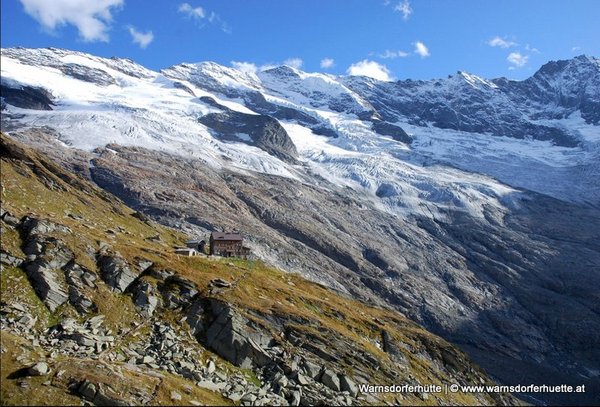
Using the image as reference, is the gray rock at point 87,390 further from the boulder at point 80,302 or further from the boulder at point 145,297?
the boulder at point 145,297

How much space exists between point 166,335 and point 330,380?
16108 mm

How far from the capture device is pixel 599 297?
17700cm

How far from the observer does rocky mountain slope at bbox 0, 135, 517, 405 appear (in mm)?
40500

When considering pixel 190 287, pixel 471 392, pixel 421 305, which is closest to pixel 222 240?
pixel 190 287

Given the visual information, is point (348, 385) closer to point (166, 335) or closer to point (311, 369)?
point (311, 369)

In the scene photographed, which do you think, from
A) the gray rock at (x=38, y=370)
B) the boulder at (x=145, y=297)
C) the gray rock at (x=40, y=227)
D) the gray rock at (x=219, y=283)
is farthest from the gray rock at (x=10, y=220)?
the gray rock at (x=38, y=370)

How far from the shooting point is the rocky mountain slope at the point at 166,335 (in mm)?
40500

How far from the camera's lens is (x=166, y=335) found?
5062 centimetres

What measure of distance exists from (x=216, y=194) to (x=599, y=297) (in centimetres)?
13348

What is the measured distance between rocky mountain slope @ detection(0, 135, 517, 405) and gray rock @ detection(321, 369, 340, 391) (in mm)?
135

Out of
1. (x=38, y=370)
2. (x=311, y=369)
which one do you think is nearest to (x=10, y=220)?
(x=38, y=370)

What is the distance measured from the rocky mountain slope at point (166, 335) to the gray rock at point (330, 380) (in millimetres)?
135

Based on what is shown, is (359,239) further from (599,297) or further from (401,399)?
(401,399)

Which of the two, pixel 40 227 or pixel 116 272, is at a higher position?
pixel 40 227
